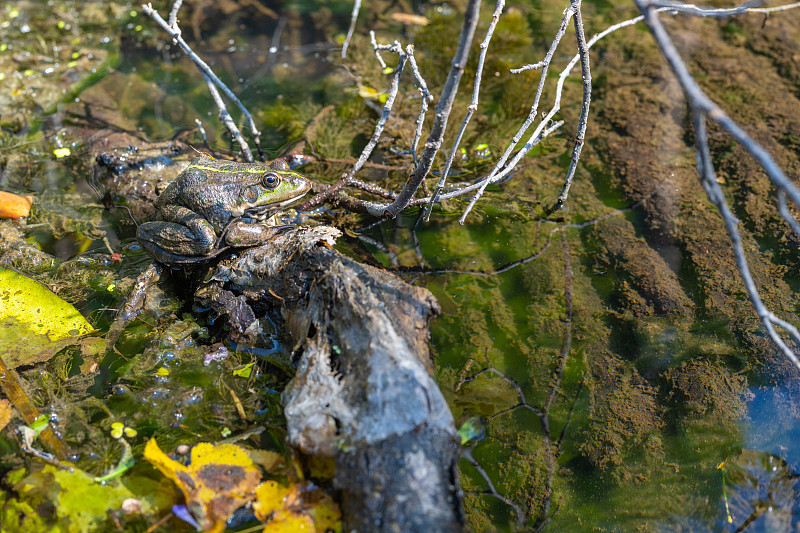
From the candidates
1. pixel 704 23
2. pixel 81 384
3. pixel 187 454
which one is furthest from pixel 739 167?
pixel 81 384

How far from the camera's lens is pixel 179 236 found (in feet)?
12.3

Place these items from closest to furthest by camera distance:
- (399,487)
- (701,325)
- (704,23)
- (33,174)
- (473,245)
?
1. (399,487)
2. (701,325)
3. (473,245)
4. (33,174)
5. (704,23)

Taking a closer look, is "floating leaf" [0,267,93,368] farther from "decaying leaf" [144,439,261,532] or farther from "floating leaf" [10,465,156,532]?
"decaying leaf" [144,439,261,532]

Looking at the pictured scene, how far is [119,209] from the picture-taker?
484 centimetres

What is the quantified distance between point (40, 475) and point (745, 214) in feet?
18.0

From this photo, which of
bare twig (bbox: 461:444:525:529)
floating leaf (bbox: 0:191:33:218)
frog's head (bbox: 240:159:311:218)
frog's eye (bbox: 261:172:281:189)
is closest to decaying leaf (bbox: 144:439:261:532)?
bare twig (bbox: 461:444:525:529)

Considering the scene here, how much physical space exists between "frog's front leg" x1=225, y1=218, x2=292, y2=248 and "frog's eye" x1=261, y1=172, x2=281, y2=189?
0.35m

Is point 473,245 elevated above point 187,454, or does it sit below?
above

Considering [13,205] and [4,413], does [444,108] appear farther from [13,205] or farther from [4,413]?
[13,205]

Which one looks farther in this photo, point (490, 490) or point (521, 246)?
point (521, 246)

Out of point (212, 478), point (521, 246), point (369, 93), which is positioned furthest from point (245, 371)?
point (369, 93)

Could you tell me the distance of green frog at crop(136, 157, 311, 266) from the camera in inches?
148

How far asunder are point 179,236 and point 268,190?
73 cm

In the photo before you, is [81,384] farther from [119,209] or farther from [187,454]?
[119,209]
